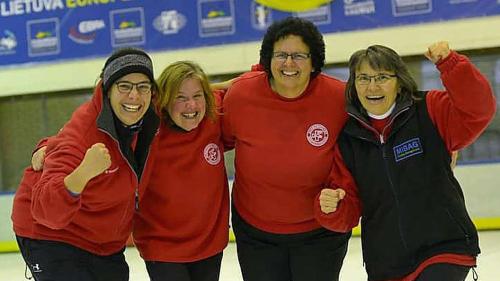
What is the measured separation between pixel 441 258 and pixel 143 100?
1459mm

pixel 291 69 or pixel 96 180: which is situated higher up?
pixel 291 69

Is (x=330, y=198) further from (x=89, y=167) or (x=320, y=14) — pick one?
(x=320, y=14)

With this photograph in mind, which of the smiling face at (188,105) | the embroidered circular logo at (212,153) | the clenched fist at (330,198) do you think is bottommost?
the clenched fist at (330,198)

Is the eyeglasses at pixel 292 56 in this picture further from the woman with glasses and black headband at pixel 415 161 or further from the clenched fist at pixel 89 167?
the clenched fist at pixel 89 167

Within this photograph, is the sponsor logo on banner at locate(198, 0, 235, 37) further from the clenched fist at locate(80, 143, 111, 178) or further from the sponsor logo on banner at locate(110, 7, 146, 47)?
the clenched fist at locate(80, 143, 111, 178)

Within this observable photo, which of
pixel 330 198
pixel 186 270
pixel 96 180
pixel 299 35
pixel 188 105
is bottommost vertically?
pixel 186 270

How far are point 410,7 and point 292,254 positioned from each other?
603 cm

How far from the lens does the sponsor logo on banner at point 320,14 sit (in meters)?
8.93

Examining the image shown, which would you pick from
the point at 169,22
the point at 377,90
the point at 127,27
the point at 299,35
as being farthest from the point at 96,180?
the point at 127,27

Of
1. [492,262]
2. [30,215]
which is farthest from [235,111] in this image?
[492,262]

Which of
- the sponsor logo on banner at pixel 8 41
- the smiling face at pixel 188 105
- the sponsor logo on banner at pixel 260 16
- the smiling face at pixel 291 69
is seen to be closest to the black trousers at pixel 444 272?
the smiling face at pixel 291 69

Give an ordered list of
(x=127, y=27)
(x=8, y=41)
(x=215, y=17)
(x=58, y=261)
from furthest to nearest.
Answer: (x=8, y=41), (x=127, y=27), (x=215, y=17), (x=58, y=261)

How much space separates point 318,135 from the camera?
3260 millimetres

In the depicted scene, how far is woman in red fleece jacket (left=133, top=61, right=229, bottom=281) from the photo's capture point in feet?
10.9
